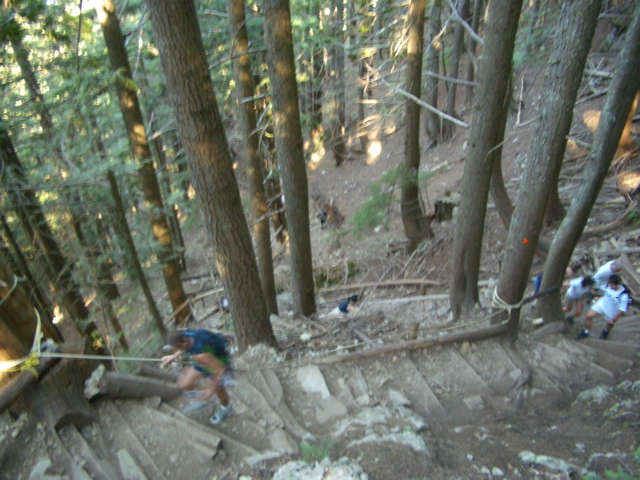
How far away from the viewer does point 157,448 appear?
4355 mm

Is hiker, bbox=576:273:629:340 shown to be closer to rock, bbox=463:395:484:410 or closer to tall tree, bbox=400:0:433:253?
rock, bbox=463:395:484:410

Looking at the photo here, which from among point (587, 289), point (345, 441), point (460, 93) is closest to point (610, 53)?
point (460, 93)

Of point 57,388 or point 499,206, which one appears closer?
point 57,388

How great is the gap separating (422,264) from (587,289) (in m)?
4.87

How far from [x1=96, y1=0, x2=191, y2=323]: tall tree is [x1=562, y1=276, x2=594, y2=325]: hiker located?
28.8 ft

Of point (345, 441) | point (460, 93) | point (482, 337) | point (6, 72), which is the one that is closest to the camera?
point (345, 441)

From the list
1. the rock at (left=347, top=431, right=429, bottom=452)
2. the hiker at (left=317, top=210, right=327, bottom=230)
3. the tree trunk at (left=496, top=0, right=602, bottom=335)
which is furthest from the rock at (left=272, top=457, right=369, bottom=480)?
the hiker at (left=317, top=210, right=327, bottom=230)

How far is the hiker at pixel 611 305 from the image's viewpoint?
6836 mm

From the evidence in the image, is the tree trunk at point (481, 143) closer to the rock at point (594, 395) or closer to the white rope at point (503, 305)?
the white rope at point (503, 305)

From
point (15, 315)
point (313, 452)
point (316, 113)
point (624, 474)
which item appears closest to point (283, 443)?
point (313, 452)

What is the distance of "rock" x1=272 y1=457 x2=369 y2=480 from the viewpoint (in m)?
3.80

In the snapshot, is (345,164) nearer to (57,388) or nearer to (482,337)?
(482,337)

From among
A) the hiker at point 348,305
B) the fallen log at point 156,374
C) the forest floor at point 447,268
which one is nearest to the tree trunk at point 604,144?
the forest floor at point 447,268

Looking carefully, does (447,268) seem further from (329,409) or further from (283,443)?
(283,443)
